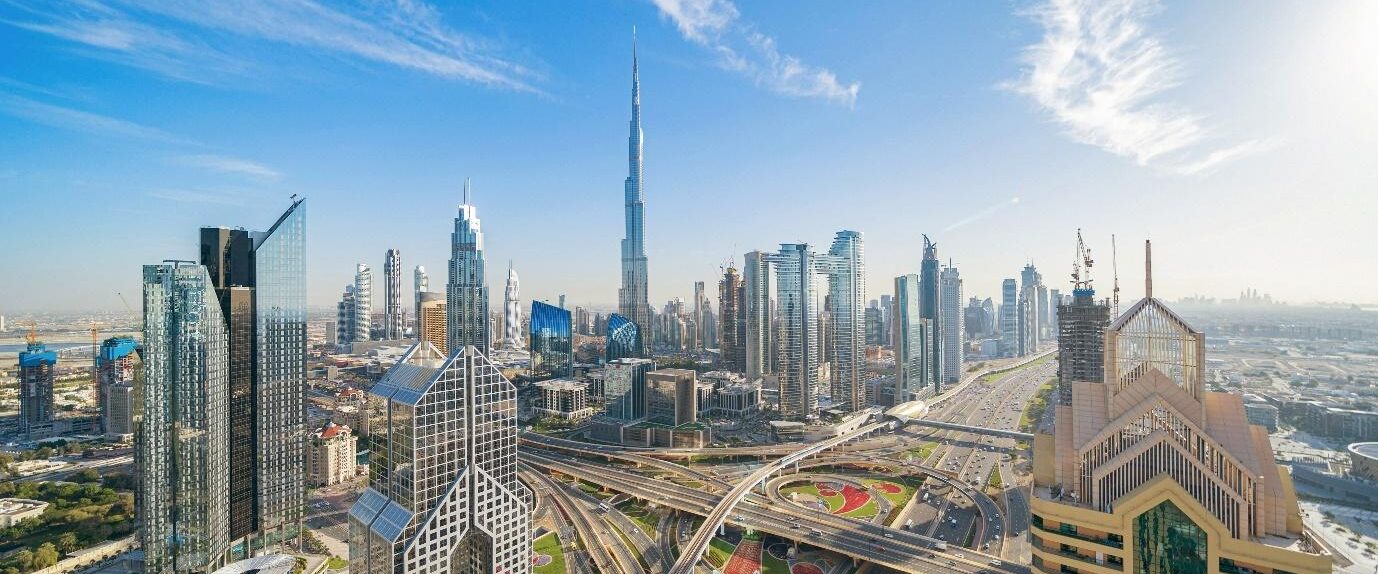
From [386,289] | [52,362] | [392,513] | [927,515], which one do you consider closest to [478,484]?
[392,513]

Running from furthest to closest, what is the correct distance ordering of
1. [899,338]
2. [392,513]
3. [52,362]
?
[899,338] < [52,362] < [392,513]

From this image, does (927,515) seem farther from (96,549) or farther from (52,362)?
(52,362)

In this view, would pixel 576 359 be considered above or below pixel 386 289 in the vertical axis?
below

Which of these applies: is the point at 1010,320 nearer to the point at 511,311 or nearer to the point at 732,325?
the point at 732,325

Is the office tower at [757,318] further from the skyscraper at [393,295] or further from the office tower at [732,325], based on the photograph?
the skyscraper at [393,295]

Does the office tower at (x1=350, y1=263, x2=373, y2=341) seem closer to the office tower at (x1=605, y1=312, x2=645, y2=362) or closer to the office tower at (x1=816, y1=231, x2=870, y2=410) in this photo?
the office tower at (x1=605, y1=312, x2=645, y2=362)

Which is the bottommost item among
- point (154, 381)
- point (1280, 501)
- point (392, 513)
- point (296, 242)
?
point (392, 513)
